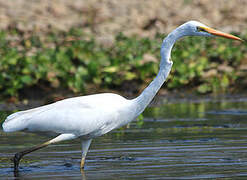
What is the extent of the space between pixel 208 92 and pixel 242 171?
8214 millimetres

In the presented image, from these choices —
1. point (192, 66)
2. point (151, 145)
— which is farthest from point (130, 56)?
point (151, 145)

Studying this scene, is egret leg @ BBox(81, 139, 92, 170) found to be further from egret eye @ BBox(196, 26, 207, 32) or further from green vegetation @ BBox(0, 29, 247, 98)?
green vegetation @ BBox(0, 29, 247, 98)

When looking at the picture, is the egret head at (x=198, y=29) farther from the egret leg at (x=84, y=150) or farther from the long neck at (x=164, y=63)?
the egret leg at (x=84, y=150)

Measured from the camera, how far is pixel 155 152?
931 cm

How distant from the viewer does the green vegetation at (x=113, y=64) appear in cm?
1523

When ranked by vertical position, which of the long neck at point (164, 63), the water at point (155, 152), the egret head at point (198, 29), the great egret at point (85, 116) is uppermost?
the egret head at point (198, 29)

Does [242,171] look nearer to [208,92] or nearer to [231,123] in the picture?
[231,123]

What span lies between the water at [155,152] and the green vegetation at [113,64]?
9.18ft

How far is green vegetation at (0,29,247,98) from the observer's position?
50.0 ft

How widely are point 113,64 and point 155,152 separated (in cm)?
661

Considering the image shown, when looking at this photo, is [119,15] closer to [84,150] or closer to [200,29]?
[84,150]

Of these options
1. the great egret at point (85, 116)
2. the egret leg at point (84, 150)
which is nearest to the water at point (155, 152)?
the egret leg at point (84, 150)

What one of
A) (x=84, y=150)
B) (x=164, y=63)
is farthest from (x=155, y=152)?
(x=164, y=63)

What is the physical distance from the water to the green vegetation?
9.18 feet
